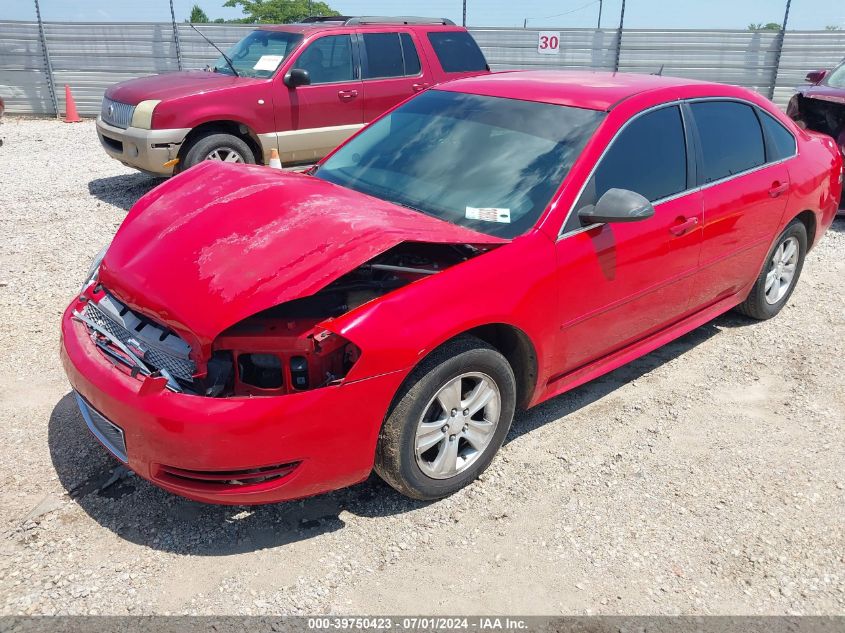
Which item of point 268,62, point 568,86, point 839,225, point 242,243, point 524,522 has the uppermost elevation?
point 568,86

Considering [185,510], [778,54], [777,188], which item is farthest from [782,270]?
[778,54]

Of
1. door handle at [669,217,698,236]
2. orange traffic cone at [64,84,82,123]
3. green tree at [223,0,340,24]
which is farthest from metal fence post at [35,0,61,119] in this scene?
green tree at [223,0,340,24]

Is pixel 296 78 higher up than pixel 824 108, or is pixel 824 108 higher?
pixel 296 78

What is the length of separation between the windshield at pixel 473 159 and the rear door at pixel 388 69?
4817 millimetres

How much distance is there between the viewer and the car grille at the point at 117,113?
806cm

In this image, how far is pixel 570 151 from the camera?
365 centimetres

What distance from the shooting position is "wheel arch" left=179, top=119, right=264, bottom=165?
26.3 feet

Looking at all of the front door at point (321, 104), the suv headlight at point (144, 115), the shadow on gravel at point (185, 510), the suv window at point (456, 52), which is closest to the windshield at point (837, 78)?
the suv window at point (456, 52)

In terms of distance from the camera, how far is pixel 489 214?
11.6ft

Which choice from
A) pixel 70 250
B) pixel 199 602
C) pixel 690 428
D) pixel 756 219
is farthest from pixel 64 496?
pixel 756 219

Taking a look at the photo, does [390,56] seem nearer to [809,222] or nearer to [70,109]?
[809,222]

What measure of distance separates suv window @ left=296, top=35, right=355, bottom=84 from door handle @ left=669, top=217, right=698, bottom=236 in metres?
5.77

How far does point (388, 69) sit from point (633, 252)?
6.15m

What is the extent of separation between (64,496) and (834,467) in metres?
3.80
